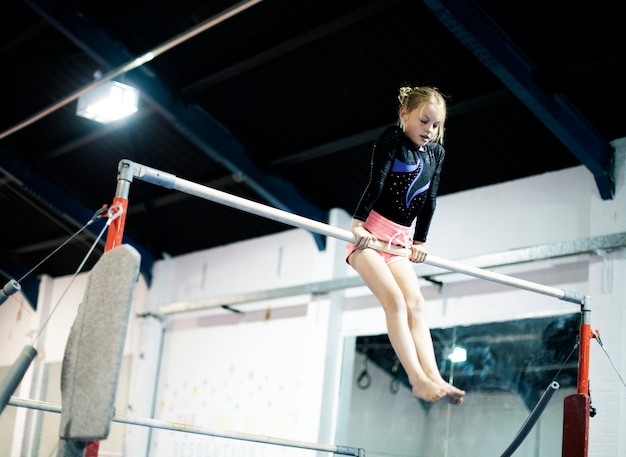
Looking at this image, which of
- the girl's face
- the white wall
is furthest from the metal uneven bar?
the girl's face

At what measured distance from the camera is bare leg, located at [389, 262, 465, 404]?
13.3 feet

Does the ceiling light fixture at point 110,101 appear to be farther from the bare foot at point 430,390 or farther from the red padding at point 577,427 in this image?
the bare foot at point 430,390

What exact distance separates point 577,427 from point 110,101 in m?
5.85

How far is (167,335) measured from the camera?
469 inches

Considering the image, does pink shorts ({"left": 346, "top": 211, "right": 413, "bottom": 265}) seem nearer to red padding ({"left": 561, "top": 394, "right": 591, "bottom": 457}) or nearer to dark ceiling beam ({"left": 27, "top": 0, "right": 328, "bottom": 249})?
red padding ({"left": 561, "top": 394, "right": 591, "bottom": 457})

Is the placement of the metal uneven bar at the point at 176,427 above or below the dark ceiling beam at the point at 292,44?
below

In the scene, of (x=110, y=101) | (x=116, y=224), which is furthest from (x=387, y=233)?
(x=110, y=101)

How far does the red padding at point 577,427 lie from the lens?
15.9 ft

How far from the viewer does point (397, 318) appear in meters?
4.05

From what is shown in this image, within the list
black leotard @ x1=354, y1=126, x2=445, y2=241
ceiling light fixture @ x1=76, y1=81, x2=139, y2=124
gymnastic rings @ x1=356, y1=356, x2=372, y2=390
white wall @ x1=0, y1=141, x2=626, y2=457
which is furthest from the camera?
gymnastic rings @ x1=356, y1=356, x2=372, y2=390

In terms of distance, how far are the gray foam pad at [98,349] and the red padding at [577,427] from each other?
9.38 feet

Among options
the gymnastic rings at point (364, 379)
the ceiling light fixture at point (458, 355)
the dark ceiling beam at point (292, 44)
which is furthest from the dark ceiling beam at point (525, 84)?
the gymnastic rings at point (364, 379)

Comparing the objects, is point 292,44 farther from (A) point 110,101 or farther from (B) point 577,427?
(B) point 577,427

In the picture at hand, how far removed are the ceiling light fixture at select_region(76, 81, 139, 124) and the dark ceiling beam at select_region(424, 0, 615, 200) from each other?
3.66 metres
